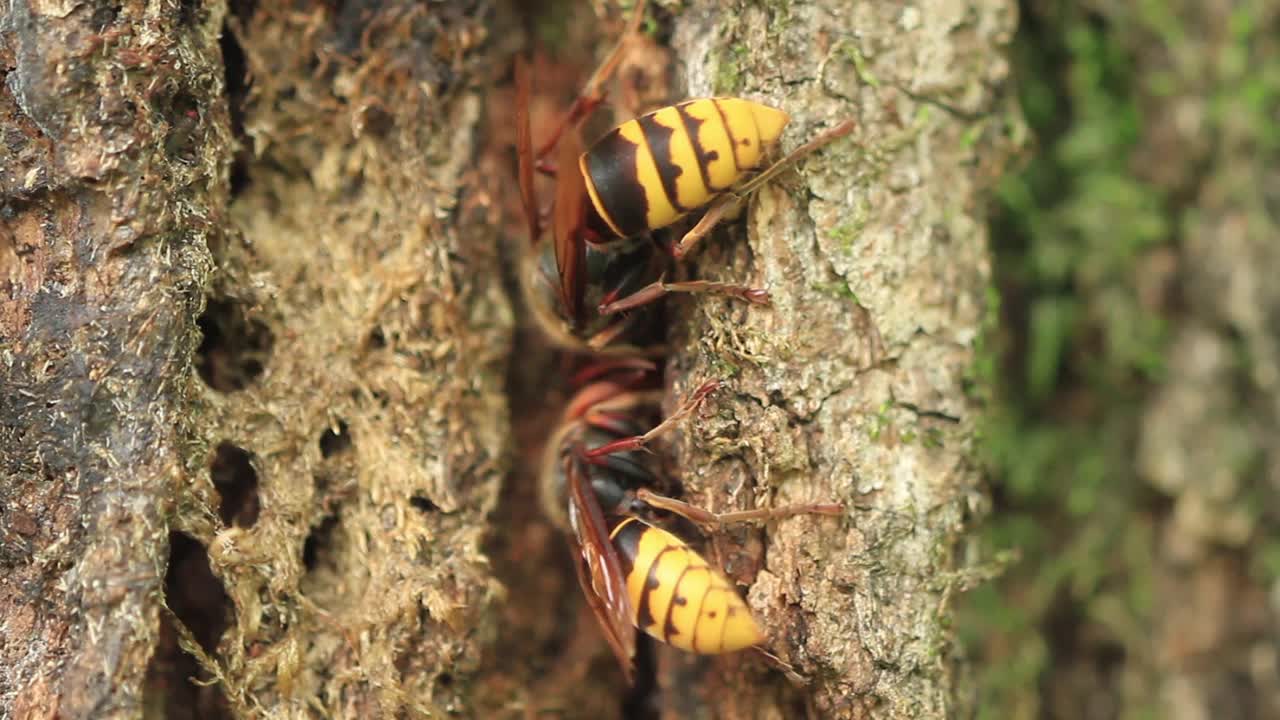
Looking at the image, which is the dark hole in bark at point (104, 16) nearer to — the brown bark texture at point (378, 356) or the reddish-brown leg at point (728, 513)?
the brown bark texture at point (378, 356)

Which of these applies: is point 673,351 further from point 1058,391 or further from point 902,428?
point 1058,391

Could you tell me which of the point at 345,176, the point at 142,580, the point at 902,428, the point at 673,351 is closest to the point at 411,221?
the point at 345,176

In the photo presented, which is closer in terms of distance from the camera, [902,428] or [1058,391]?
[902,428]

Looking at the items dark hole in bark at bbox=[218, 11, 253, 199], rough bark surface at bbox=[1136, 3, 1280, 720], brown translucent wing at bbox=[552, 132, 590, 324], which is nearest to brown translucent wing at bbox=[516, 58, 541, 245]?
brown translucent wing at bbox=[552, 132, 590, 324]

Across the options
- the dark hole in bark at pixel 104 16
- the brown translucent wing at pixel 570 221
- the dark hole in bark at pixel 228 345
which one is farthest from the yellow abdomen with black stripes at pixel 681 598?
the dark hole in bark at pixel 104 16

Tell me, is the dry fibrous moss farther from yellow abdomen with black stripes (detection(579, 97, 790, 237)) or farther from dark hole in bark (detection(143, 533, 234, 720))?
yellow abdomen with black stripes (detection(579, 97, 790, 237))
